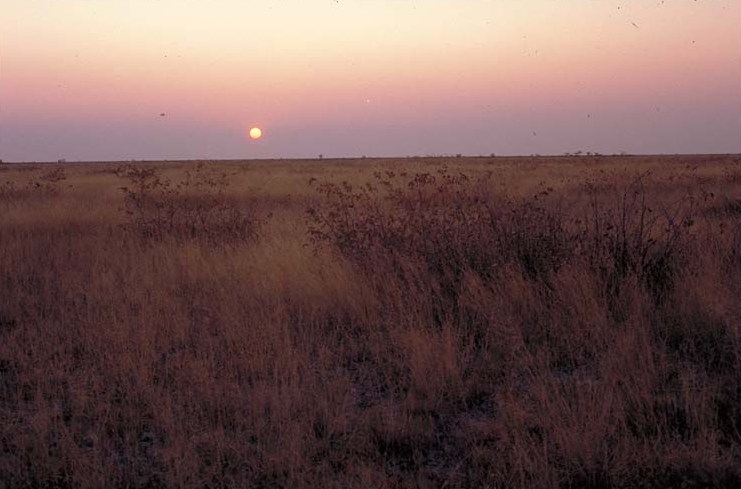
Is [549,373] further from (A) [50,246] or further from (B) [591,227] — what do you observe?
(A) [50,246]

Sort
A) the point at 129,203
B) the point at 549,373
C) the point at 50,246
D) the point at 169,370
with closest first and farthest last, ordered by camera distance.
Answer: the point at 549,373 < the point at 169,370 < the point at 50,246 < the point at 129,203

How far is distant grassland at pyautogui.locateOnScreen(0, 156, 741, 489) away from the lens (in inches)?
123

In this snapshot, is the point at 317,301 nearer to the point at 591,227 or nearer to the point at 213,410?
the point at 213,410

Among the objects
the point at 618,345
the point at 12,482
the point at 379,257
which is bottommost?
the point at 12,482

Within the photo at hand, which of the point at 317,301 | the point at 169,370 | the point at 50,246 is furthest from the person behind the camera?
the point at 50,246

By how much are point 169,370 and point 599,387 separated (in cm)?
275

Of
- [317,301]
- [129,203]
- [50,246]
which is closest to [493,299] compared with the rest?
[317,301]

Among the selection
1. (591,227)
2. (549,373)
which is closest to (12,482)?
(549,373)

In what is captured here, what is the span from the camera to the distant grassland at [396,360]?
313cm

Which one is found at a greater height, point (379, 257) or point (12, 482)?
point (379, 257)

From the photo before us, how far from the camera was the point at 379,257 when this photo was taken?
6.33 meters

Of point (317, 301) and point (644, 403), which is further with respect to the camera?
point (317, 301)

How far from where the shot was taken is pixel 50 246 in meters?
9.23

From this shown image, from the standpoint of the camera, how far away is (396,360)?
441cm
